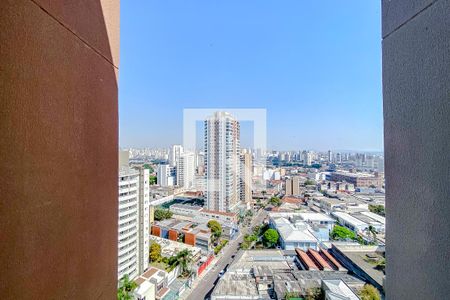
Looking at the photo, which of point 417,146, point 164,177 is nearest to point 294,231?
point 417,146

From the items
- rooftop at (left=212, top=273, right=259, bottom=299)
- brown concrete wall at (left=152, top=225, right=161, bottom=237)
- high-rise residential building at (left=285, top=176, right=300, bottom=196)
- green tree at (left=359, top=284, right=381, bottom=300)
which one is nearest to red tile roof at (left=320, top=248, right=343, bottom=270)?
green tree at (left=359, top=284, right=381, bottom=300)

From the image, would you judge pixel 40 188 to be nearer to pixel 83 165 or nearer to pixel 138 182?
pixel 83 165

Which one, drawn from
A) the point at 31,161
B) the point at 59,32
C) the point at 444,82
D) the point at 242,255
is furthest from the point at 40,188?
the point at 242,255

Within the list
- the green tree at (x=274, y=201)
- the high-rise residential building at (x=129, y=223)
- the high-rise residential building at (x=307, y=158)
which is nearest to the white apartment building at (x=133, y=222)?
the high-rise residential building at (x=129, y=223)

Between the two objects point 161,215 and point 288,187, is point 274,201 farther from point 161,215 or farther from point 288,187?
point 161,215

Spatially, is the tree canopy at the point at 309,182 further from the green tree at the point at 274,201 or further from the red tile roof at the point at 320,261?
the red tile roof at the point at 320,261
